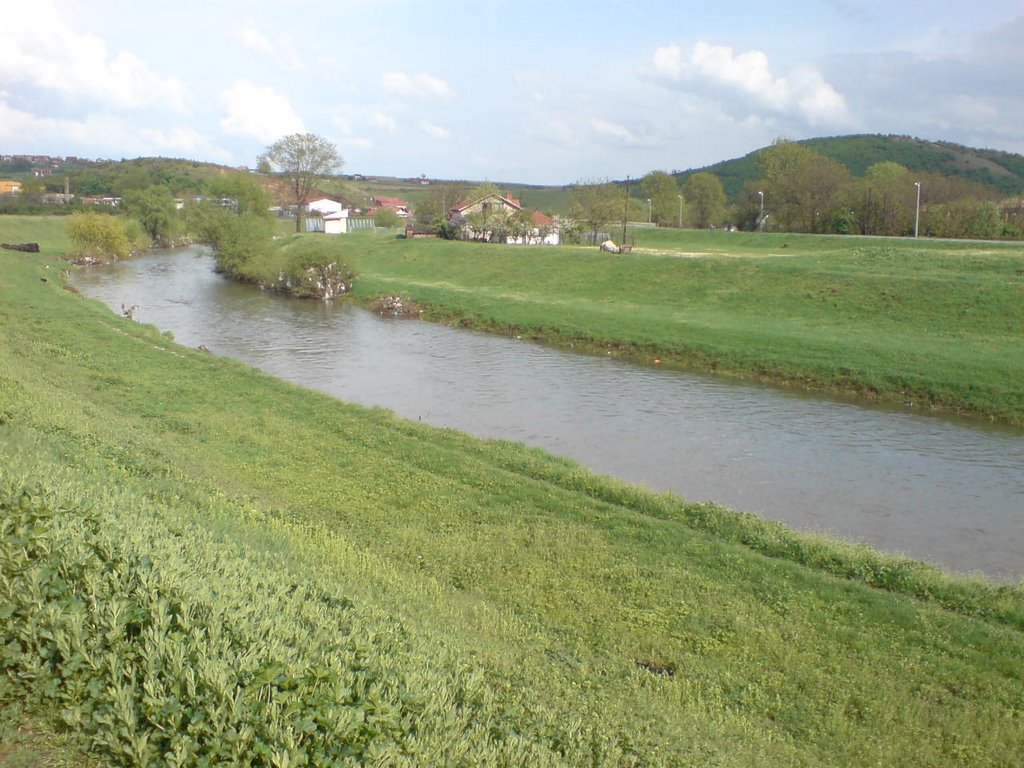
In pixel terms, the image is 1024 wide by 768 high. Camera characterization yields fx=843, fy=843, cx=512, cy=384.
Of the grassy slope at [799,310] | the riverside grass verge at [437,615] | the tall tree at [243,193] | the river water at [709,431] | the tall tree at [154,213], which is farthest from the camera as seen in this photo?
the tall tree at [154,213]

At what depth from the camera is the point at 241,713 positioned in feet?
12.4

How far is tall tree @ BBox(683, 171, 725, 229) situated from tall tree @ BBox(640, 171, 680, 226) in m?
1.62

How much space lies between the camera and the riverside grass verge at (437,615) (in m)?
4.09

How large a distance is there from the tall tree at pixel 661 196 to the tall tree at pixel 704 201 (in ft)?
5.32

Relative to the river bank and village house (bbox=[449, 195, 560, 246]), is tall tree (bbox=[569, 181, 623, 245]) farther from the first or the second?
the river bank

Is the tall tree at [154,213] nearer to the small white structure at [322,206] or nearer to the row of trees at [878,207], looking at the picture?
the small white structure at [322,206]

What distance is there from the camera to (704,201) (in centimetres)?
8869

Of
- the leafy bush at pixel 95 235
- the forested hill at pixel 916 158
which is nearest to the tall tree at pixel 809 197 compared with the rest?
the leafy bush at pixel 95 235

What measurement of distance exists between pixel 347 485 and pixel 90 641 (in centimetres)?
781

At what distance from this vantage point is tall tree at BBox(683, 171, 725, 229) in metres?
84.5

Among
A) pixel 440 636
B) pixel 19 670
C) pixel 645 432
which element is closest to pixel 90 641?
pixel 19 670

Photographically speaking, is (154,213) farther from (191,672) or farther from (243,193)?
(191,672)

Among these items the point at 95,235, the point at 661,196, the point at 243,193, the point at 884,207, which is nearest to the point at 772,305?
the point at 884,207

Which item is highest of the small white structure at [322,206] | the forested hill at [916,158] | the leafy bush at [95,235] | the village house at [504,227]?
the forested hill at [916,158]
